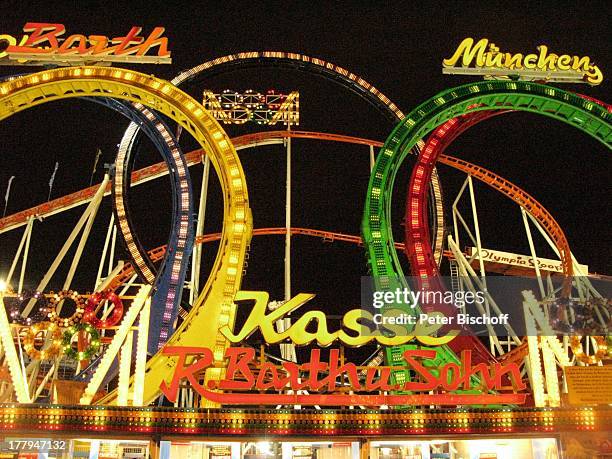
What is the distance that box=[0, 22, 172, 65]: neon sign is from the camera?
1517cm

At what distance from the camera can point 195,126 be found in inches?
537

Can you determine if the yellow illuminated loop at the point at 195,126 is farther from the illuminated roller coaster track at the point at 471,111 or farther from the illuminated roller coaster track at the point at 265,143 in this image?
the illuminated roller coaster track at the point at 265,143

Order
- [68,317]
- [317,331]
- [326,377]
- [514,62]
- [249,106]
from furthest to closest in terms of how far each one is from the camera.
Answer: [249,106], [514,62], [68,317], [317,331], [326,377]

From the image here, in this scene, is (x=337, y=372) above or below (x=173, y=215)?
below

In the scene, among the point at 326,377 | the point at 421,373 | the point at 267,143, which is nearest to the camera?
the point at 326,377

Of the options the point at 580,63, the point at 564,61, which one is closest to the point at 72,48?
the point at 564,61

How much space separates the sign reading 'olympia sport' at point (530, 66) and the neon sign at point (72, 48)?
7991 mm

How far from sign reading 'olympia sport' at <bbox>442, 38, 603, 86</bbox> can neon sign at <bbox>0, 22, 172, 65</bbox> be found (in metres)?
7.99

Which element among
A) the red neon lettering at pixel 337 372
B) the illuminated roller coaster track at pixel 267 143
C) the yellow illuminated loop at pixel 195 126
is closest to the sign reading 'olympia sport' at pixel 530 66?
the illuminated roller coaster track at pixel 267 143

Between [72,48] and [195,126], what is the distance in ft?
14.7

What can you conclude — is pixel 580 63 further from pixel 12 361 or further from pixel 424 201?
pixel 12 361

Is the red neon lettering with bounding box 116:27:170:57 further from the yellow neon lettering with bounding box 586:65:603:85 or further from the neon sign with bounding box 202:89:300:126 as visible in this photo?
the yellow neon lettering with bounding box 586:65:603:85

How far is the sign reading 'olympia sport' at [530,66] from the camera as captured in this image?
15883mm

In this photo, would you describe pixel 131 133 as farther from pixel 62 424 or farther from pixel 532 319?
pixel 532 319
